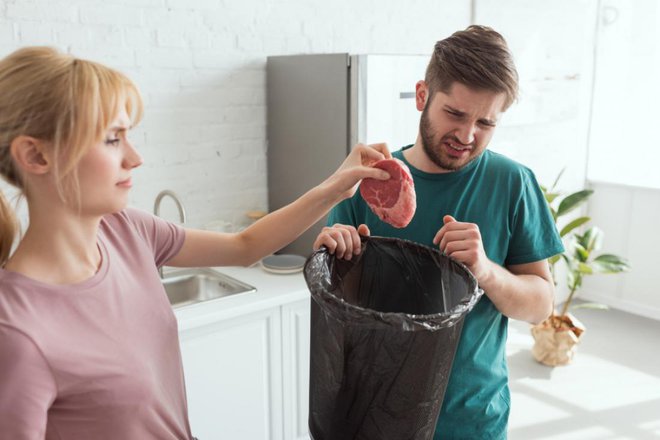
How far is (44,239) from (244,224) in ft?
6.93

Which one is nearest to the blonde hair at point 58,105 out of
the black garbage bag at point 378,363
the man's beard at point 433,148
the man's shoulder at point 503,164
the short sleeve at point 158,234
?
the short sleeve at point 158,234

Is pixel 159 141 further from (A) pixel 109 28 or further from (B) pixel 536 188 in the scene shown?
(B) pixel 536 188

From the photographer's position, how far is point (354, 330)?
3.30 feet

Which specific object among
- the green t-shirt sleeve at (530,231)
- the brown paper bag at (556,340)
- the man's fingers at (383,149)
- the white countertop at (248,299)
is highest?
the man's fingers at (383,149)

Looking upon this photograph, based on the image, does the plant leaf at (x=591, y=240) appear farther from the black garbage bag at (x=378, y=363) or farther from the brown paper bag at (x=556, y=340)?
the black garbage bag at (x=378, y=363)

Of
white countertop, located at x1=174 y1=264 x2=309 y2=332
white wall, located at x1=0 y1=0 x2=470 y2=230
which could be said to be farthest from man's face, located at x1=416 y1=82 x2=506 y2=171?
white wall, located at x1=0 y1=0 x2=470 y2=230

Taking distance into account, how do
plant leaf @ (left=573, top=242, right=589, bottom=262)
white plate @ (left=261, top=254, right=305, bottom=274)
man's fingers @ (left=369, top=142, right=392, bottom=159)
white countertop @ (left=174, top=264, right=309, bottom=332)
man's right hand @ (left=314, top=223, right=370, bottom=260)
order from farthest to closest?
1. plant leaf @ (left=573, top=242, right=589, bottom=262)
2. white plate @ (left=261, top=254, right=305, bottom=274)
3. white countertop @ (left=174, top=264, right=309, bottom=332)
4. man's fingers @ (left=369, top=142, right=392, bottom=159)
5. man's right hand @ (left=314, top=223, right=370, bottom=260)

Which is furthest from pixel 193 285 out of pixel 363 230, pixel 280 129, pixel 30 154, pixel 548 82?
pixel 548 82

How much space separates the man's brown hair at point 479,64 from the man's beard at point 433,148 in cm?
9

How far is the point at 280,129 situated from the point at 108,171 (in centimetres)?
207

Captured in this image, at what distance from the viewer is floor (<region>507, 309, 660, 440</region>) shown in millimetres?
3037

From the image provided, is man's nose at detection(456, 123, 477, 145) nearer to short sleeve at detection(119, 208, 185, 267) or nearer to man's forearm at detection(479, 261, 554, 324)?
man's forearm at detection(479, 261, 554, 324)

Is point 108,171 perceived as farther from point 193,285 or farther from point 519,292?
point 193,285

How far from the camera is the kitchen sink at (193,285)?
274 cm
